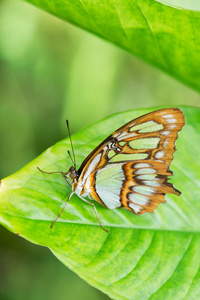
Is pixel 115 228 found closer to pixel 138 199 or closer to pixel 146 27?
pixel 138 199

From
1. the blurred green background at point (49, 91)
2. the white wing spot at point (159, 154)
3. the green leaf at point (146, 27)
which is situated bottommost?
the blurred green background at point (49, 91)

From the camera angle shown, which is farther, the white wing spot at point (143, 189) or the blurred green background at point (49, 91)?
the blurred green background at point (49, 91)

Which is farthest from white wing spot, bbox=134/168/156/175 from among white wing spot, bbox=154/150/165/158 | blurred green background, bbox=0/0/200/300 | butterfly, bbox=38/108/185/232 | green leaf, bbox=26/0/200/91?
blurred green background, bbox=0/0/200/300

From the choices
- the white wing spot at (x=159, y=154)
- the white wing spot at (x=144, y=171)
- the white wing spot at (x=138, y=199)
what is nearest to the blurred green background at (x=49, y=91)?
the white wing spot at (x=138, y=199)

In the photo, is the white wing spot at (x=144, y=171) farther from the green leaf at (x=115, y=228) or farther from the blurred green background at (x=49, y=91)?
the blurred green background at (x=49, y=91)

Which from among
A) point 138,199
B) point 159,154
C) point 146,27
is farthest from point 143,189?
point 146,27

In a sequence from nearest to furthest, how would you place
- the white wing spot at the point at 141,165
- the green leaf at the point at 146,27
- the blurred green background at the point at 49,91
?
1. the green leaf at the point at 146,27
2. the white wing spot at the point at 141,165
3. the blurred green background at the point at 49,91
